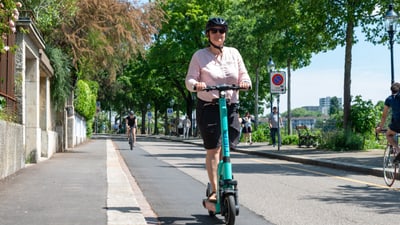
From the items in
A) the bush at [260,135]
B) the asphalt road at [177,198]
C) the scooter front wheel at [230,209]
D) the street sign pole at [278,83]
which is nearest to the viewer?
the scooter front wheel at [230,209]

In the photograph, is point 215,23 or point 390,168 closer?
point 215,23

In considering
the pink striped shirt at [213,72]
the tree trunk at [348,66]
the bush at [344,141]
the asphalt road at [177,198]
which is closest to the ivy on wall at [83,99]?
the bush at [344,141]

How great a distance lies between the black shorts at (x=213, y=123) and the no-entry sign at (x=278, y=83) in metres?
17.8

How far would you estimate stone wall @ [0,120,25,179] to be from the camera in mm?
10414

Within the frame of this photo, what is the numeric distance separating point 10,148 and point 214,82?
6.21 metres

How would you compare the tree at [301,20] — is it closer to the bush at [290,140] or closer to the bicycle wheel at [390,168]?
the bush at [290,140]

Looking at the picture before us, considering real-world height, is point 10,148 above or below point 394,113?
below

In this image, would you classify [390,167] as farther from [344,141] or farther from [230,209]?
[344,141]

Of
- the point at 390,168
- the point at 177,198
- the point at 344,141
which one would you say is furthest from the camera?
the point at 344,141

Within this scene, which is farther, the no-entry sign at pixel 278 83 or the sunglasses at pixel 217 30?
the no-entry sign at pixel 278 83

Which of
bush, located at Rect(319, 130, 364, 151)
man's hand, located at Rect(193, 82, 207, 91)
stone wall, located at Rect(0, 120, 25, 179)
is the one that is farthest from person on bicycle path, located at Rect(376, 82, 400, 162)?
bush, located at Rect(319, 130, 364, 151)

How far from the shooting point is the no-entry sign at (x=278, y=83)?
2398cm

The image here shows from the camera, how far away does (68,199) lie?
7926mm

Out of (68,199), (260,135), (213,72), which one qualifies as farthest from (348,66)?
(213,72)
